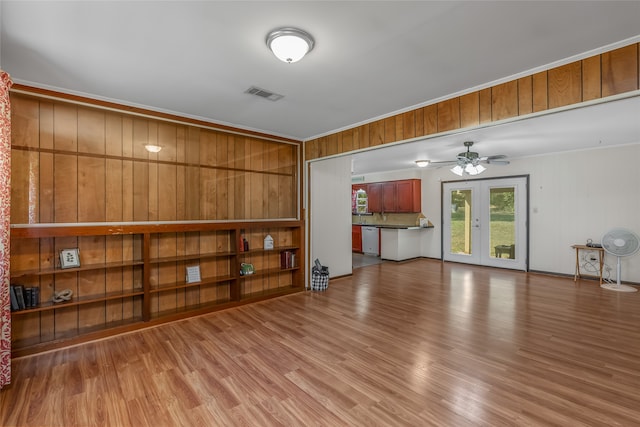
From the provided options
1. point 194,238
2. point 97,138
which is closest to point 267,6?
point 97,138

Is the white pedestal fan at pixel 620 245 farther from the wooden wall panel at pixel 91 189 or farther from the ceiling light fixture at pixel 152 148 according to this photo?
the wooden wall panel at pixel 91 189

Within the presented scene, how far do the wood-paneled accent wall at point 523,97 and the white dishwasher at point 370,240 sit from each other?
4.76 m

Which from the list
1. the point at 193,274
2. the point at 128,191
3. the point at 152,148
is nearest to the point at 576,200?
the point at 193,274

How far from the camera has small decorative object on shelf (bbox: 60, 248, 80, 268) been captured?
10.2 ft

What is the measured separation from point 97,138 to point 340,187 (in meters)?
3.90

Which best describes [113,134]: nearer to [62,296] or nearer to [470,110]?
[62,296]

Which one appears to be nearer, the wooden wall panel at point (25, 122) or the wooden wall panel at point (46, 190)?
the wooden wall panel at point (25, 122)

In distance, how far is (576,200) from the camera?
5.86 metres

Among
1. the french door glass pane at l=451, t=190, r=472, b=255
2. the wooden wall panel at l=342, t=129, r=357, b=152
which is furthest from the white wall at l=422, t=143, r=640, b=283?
the wooden wall panel at l=342, t=129, r=357, b=152

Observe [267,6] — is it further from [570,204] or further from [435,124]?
[570,204]

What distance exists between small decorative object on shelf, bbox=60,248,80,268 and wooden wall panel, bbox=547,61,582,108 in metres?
4.73

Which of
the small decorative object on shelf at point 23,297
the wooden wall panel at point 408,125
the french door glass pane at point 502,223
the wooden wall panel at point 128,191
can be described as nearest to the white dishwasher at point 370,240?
the french door glass pane at point 502,223

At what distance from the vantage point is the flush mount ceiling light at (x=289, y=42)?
206 centimetres

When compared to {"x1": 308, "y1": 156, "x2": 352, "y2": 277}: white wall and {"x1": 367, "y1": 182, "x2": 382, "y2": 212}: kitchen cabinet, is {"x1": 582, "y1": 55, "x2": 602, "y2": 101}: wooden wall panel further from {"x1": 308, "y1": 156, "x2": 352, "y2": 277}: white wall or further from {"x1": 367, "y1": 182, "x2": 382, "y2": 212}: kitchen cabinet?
{"x1": 367, "y1": 182, "x2": 382, "y2": 212}: kitchen cabinet
